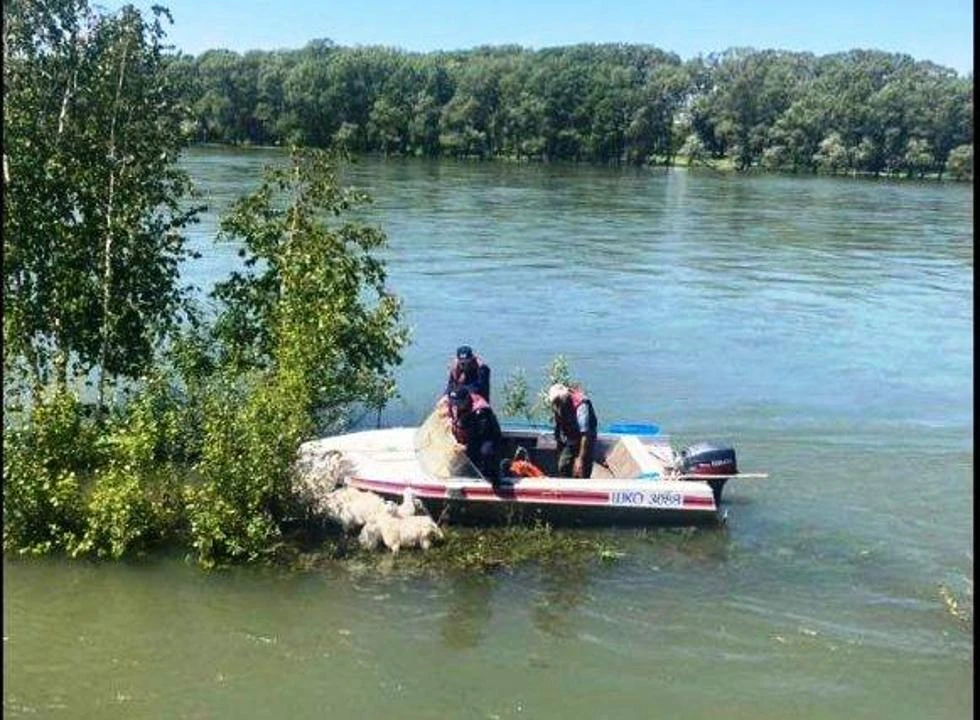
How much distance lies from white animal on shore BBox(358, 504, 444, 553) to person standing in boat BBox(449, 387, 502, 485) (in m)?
1.11

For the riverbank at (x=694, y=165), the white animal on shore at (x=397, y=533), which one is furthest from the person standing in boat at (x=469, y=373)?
the riverbank at (x=694, y=165)

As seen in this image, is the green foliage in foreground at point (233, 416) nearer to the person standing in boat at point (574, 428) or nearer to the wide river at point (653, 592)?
the wide river at point (653, 592)

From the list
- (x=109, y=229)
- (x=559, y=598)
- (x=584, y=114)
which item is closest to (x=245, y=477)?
(x=559, y=598)

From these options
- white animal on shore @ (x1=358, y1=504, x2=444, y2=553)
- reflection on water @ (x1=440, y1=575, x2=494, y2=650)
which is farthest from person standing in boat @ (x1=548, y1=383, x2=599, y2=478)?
reflection on water @ (x1=440, y1=575, x2=494, y2=650)

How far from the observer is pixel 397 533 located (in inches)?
519

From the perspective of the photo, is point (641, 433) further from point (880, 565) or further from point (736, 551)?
point (880, 565)

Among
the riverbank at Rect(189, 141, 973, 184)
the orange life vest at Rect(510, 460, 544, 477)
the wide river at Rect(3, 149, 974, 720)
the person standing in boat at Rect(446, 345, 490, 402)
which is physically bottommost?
the wide river at Rect(3, 149, 974, 720)

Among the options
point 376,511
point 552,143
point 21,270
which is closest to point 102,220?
point 21,270

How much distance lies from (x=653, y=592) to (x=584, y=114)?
356ft

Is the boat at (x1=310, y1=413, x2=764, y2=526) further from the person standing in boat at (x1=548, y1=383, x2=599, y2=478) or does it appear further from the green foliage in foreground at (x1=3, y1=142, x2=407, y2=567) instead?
the green foliage in foreground at (x1=3, y1=142, x2=407, y2=567)

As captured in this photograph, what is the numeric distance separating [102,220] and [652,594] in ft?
27.8

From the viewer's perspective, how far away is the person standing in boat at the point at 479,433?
1389 cm

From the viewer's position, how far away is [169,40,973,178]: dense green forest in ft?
368

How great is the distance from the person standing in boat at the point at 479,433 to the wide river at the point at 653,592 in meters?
1.55
